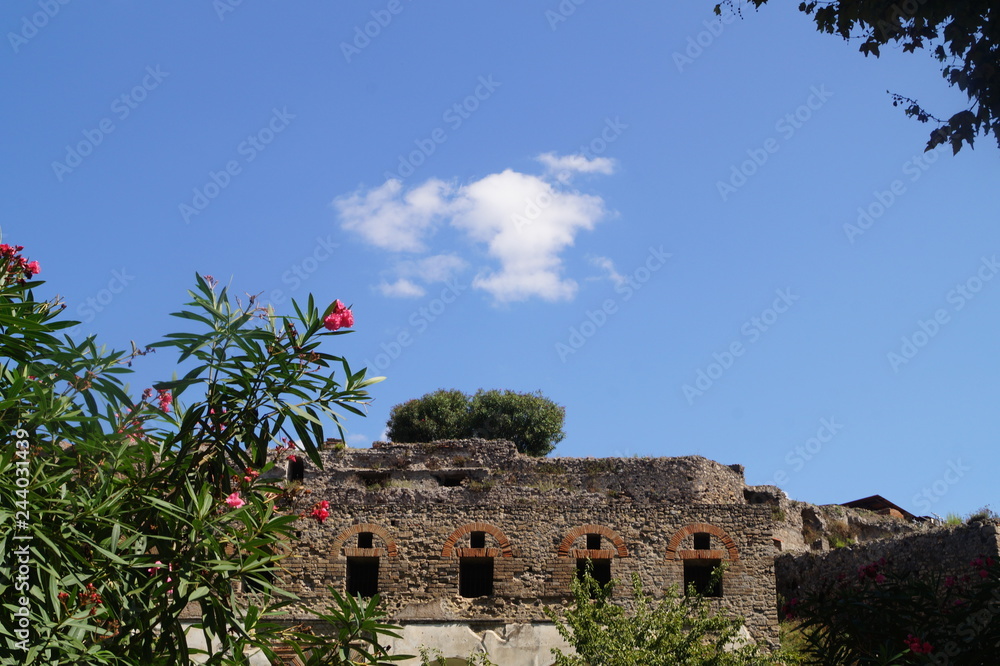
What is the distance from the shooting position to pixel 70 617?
291 inches

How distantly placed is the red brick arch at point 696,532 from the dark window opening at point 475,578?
3.34m

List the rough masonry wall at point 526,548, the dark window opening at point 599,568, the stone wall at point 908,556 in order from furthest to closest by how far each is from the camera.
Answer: the dark window opening at point 599,568 < the rough masonry wall at point 526,548 < the stone wall at point 908,556

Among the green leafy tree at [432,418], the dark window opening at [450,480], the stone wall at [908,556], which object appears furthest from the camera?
the green leafy tree at [432,418]

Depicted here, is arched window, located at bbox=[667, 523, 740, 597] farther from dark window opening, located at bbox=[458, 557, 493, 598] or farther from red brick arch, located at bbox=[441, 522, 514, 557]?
dark window opening, located at bbox=[458, 557, 493, 598]

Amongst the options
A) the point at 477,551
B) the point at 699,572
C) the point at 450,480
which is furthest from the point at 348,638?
the point at 450,480

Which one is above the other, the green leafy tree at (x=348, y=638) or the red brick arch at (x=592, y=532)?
the red brick arch at (x=592, y=532)

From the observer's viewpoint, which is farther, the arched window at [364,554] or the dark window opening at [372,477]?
the dark window opening at [372,477]

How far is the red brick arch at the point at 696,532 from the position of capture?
17719 millimetres

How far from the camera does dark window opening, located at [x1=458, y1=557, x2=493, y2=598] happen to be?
18141mm

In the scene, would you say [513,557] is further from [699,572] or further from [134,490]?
[134,490]

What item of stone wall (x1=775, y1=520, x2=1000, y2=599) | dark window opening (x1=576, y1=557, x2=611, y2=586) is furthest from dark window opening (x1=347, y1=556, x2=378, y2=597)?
stone wall (x1=775, y1=520, x2=1000, y2=599)

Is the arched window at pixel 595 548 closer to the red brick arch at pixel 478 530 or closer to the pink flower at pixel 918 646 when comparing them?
the red brick arch at pixel 478 530

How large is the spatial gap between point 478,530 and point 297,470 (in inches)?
360

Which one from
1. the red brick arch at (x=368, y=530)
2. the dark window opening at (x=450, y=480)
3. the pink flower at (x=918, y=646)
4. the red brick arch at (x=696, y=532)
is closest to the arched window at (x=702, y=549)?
the red brick arch at (x=696, y=532)
